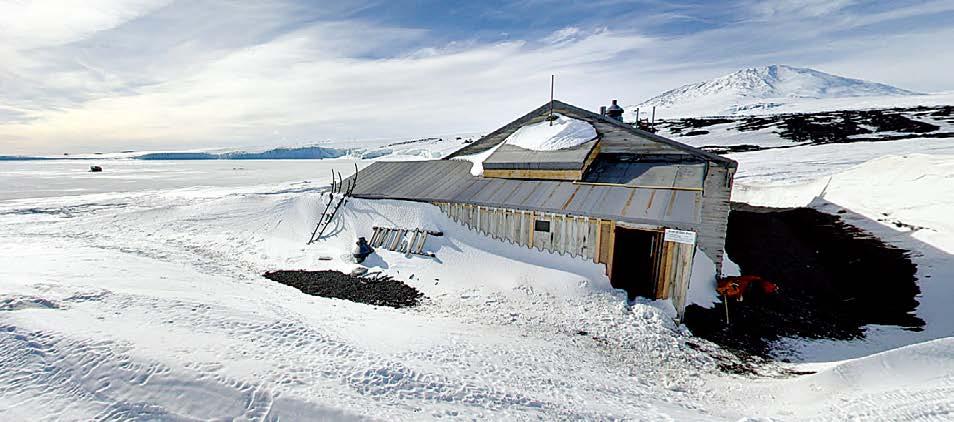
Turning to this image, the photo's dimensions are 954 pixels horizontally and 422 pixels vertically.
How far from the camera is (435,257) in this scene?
13.6 meters

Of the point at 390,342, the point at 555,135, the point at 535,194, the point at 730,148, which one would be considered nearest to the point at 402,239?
the point at 535,194

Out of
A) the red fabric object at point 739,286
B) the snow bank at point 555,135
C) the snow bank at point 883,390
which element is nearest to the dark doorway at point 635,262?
the red fabric object at point 739,286

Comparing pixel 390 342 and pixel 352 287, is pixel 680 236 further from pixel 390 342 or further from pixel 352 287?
pixel 352 287

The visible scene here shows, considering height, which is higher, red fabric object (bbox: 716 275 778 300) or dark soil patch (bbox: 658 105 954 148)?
dark soil patch (bbox: 658 105 954 148)

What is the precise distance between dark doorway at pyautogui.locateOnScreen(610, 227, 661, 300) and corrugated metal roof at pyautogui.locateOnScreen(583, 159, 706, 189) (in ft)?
5.84

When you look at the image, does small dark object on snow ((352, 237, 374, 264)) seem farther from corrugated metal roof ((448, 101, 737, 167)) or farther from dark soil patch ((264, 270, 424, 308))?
corrugated metal roof ((448, 101, 737, 167))

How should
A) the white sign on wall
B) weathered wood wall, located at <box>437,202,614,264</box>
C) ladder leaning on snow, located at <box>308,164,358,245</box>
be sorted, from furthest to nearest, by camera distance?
ladder leaning on snow, located at <box>308,164,358,245</box>, weathered wood wall, located at <box>437,202,614,264</box>, the white sign on wall

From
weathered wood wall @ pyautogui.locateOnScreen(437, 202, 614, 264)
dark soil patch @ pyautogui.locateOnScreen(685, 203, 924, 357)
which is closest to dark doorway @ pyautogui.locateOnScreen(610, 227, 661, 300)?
weathered wood wall @ pyautogui.locateOnScreen(437, 202, 614, 264)

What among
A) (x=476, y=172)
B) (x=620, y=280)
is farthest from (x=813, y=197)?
(x=476, y=172)

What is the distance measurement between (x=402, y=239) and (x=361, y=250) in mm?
1558

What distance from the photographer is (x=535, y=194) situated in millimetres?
13078

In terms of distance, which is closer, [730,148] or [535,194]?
[535,194]

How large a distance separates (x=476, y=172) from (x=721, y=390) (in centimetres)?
1118

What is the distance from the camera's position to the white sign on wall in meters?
9.92
